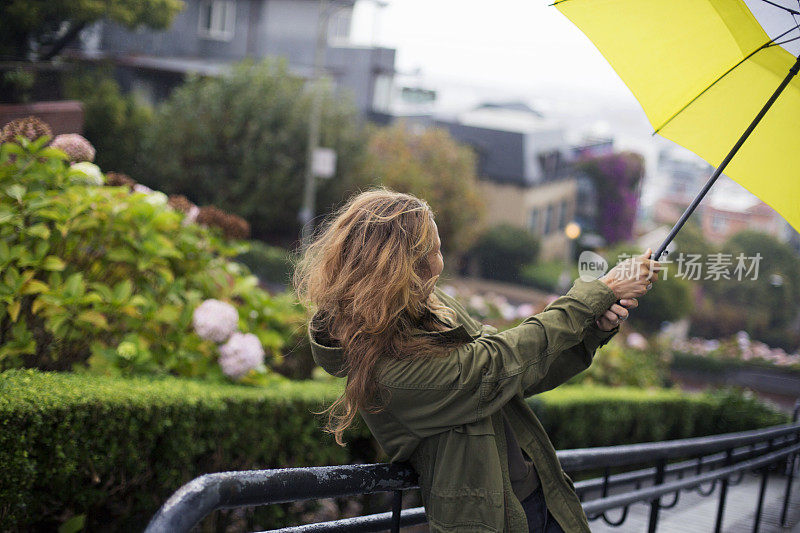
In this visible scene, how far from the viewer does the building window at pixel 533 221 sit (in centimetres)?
3369

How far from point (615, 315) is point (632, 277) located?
0.34 feet

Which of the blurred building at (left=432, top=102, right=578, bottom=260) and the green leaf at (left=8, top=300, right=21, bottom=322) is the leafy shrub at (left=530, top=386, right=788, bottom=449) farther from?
the blurred building at (left=432, top=102, right=578, bottom=260)

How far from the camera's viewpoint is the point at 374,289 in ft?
4.68

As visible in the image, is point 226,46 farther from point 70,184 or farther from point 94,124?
point 70,184

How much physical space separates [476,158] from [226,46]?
16685mm

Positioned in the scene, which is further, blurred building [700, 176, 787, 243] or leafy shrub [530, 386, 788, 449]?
blurred building [700, 176, 787, 243]

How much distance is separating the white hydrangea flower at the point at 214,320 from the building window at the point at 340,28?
23907mm

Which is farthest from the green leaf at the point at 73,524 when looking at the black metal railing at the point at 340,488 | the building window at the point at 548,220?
the building window at the point at 548,220

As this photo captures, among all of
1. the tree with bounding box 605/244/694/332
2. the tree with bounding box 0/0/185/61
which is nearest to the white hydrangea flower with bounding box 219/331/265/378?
the tree with bounding box 0/0/185/61

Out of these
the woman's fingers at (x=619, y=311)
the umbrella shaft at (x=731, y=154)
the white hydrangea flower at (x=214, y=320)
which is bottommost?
the white hydrangea flower at (x=214, y=320)

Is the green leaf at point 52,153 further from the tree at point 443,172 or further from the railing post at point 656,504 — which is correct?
the tree at point 443,172

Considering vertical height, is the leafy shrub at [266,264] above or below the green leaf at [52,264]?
below

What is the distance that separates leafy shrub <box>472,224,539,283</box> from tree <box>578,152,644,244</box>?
3.63 m

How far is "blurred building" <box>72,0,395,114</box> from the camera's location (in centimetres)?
757
